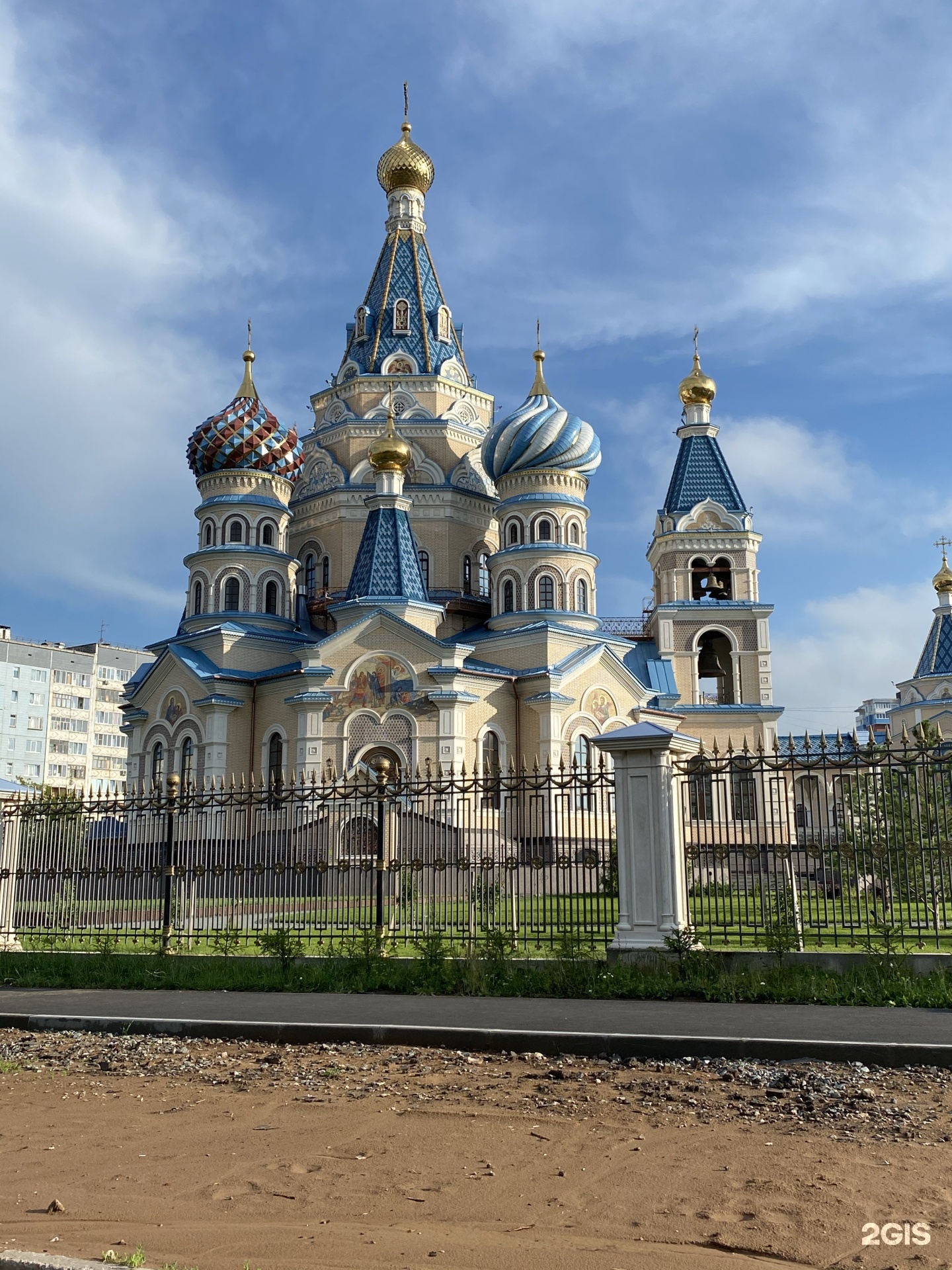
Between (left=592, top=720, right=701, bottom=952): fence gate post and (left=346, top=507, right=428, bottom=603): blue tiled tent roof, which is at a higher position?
(left=346, top=507, right=428, bottom=603): blue tiled tent roof

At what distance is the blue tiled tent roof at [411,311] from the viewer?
32.8 metres

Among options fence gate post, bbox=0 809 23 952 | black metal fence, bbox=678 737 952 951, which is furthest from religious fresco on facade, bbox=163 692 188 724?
black metal fence, bbox=678 737 952 951

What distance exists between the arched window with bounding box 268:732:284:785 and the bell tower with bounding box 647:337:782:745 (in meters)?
10.6

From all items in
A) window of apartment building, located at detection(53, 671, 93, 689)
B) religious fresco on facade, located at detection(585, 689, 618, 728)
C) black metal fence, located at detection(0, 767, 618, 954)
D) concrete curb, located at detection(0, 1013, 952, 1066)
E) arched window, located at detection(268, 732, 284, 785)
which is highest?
window of apartment building, located at detection(53, 671, 93, 689)

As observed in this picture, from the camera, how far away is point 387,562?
88.5 feet

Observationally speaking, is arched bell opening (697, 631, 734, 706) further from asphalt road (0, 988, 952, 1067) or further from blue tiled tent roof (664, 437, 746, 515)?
asphalt road (0, 988, 952, 1067)

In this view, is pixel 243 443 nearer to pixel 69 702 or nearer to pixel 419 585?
pixel 419 585

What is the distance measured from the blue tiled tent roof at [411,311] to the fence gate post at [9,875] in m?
22.5

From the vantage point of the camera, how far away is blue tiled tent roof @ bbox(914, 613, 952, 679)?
126 ft

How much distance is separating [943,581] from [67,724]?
3832 centimetres

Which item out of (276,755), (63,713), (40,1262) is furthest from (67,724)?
(40,1262)

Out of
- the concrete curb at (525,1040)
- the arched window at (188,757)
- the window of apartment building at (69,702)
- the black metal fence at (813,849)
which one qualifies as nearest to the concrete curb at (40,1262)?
the concrete curb at (525,1040)

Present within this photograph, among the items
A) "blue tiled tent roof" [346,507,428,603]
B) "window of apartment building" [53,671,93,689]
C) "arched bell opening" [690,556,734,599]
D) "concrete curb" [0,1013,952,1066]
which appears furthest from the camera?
"window of apartment building" [53,671,93,689]

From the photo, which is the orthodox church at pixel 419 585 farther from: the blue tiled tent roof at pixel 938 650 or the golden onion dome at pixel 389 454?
the blue tiled tent roof at pixel 938 650
